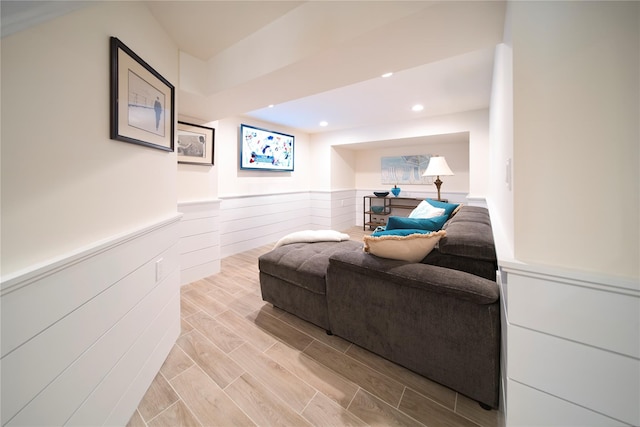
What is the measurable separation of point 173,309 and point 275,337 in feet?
2.47

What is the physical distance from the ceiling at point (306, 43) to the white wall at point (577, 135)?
0.49 m

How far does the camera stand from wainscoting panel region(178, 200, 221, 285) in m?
2.63

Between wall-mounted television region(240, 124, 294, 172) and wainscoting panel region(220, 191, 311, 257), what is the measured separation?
0.55m

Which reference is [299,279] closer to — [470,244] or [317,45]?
[470,244]

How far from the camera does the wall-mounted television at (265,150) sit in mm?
3836

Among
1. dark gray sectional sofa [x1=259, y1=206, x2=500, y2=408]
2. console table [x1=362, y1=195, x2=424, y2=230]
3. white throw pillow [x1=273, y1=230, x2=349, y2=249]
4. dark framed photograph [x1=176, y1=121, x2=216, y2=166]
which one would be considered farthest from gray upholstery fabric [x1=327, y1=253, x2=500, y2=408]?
console table [x1=362, y1=195, x2=424, y2=230]

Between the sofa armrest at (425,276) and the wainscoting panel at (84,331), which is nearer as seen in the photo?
the wainscoting panel at (84,331)

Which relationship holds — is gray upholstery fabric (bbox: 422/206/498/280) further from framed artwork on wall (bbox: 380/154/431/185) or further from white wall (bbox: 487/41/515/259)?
framed artwork on wall (bbox: 380/154/431/185)

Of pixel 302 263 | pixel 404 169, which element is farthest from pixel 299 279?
pixel 404 169

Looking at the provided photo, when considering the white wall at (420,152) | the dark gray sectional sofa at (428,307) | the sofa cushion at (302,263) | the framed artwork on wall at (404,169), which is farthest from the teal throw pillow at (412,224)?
the framed artwork on wall at (404,169)

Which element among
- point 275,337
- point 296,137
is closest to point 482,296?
point 275,337

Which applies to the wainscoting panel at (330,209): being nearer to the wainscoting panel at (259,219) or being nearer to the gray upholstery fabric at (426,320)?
the wainscoting panel at (259,219)

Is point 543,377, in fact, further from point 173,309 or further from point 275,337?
point 173,309

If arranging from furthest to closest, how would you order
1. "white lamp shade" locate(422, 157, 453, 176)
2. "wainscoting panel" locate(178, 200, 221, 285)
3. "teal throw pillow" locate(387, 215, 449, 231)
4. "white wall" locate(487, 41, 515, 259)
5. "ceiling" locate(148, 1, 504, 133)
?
"white lamp shade" locate(422, 157, 453, 176) → "wainscoting panel" locate(178, 200, 221, 285) → "teal throw pillow" locate(387, 215, 449, 231) → "ceiling" locate(148, 1, 504, 133) → "white wall" locate(487, 41, 515, 259)
